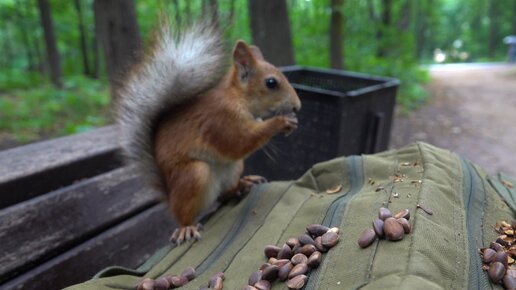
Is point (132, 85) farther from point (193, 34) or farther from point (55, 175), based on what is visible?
point (55, 175)

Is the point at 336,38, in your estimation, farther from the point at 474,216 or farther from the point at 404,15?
the point at 404,15

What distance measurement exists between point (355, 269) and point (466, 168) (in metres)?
0.71

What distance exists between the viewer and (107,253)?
6.03 feet

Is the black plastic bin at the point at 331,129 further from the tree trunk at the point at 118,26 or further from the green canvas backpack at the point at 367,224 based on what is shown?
the tree trunk at the point at 118,26

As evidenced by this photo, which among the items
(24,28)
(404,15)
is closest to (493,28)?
(404,15)

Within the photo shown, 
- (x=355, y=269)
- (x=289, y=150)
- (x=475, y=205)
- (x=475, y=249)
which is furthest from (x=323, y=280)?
(x=289, y=150)

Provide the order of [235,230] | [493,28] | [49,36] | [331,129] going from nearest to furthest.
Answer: [235,230] < [331,129] < [49,36] < [493,28]

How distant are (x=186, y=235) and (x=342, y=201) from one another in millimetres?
689

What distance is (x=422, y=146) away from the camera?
1617mm

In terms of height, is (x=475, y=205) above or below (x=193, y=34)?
below

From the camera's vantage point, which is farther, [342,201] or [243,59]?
[243,59]

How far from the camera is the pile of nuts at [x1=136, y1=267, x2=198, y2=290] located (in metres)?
1.36

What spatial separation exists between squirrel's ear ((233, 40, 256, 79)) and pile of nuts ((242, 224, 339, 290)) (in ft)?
3.17

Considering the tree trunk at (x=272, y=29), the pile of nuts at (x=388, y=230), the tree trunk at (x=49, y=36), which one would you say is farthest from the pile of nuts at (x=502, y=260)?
the tree trunk at (x=49, y=36)
